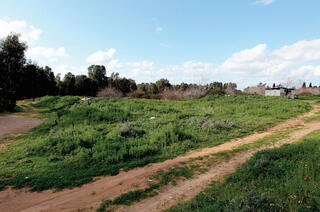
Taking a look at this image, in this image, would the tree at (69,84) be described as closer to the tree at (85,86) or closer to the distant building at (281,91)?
the tree at (85,86)

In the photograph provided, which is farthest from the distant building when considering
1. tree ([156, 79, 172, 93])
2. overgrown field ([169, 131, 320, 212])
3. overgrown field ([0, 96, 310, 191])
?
overgrown field ([169, 131, 320, 212])

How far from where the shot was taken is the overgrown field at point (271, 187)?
9.68ft

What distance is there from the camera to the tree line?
800 inches

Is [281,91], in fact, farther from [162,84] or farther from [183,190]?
[183,190]

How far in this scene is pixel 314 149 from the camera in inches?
216

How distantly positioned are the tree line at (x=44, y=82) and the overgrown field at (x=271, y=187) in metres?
21.9

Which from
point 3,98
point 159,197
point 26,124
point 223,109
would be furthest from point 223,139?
point 3,98

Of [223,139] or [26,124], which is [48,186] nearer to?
[223,139]

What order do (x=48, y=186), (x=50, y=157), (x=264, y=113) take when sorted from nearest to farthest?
1. (x=48, y=186)
2. (x=50, y=157)
3. (x=264, y=113)

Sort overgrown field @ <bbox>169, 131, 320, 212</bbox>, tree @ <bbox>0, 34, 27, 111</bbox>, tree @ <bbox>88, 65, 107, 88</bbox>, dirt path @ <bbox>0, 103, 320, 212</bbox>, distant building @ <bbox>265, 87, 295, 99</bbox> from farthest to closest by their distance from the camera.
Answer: tree @ <bbox>88, 65, 107, 88</bbox> < distant building @ <bbox>265, 87, 295, 99</bbox> < tree @ <bbox>0, 34, 27, 111</bbox> < dirt path @ <bbox>0, 103, 320, 212</bbox> < overgrown field @ <bbox>169, 131, 320, 212</bbox>

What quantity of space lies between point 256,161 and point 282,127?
23.6ft

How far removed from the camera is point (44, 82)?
3628 cm

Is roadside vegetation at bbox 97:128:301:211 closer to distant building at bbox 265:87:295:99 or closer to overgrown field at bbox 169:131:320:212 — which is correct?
overgrown field at bbox 169:131:320:212

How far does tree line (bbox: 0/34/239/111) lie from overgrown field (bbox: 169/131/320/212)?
71.9 feet
